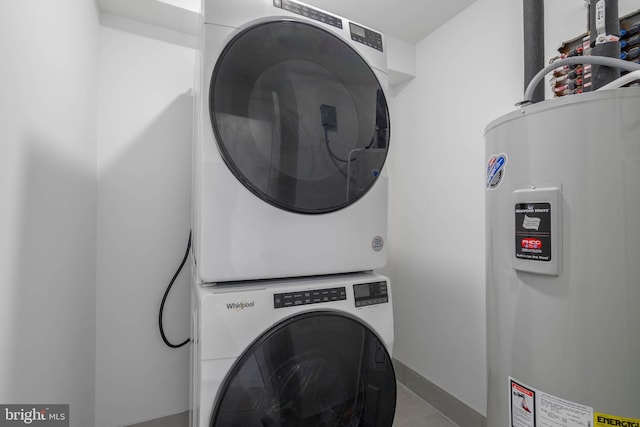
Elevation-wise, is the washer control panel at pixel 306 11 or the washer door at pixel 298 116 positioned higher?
the washer control panel at pixel 306 11

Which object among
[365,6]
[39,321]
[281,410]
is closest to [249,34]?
[39,321]

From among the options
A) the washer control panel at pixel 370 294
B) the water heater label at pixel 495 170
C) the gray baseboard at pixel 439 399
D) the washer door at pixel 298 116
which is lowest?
the gray baseboard at pixel 439 399

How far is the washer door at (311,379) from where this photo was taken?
870 millimetres

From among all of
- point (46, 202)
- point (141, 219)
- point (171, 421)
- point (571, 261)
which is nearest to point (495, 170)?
point (571, 261)

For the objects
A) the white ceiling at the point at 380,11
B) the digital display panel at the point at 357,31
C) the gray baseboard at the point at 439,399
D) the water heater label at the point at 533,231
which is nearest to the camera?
the water heater label at the point at 533,231

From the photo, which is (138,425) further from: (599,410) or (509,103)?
(509,103)

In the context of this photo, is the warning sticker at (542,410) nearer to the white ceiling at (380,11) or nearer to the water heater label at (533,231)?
the water heater label at (533,231)

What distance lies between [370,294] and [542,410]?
54 cm

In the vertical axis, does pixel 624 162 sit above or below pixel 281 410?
above

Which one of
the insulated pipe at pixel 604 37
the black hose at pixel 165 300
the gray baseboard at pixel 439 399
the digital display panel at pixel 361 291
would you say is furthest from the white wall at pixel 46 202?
the gray baseboard at pixel 439 399

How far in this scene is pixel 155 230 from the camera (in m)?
1.68

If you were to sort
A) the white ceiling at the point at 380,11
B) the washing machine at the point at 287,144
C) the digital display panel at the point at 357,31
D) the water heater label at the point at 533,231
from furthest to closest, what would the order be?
1. the white ceiling at the point at 380,11
2. the digital display panel at the point at 357,31
3. the washing machine at the point at 287,144
4. the water heater label at the point at 533,231

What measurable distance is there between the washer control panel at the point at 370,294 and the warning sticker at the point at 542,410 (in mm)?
434

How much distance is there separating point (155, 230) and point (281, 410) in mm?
1203
